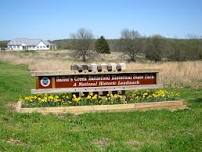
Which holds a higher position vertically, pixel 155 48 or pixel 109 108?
pixel 155 48

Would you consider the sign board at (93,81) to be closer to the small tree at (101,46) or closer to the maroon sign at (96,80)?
the maroon sign at (96,80)

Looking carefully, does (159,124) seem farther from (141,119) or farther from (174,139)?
(174,139)

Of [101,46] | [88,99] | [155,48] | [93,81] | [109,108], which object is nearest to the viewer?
[109,108]

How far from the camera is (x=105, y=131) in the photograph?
376 inches

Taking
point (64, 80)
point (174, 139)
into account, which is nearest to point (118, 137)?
point (174, 139)

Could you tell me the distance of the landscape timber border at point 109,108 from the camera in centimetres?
1254

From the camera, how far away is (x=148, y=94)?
14.5m

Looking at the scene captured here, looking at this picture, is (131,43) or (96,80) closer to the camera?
(96,80)

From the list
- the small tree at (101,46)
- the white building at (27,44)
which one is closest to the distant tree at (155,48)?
the small tree at (101,46)

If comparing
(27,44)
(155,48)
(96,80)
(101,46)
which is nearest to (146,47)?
(155,48)

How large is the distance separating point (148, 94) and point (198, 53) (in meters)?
48.7

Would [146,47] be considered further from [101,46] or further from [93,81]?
[93,81]

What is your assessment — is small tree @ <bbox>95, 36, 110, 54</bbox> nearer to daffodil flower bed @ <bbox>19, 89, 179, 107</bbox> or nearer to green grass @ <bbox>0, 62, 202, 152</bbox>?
daffodil flower bed @ <bbox>19, 89, 179, 107</bbox>

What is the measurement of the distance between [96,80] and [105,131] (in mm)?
5008
